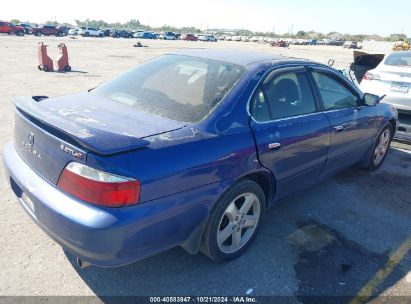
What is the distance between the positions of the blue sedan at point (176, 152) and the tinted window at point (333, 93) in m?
0.02

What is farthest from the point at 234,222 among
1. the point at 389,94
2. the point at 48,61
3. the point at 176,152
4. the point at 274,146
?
the point at 48,61

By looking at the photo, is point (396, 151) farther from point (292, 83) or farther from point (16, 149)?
point (16, 149)

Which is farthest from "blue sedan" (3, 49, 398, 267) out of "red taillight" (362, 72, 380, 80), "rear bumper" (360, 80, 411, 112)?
"red taillight" (362, 72, 380, 80)

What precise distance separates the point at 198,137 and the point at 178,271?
3.75 feet

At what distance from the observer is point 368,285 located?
2.87 m

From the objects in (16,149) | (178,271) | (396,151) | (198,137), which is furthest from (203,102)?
(396,151)

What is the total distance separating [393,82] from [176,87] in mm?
4997

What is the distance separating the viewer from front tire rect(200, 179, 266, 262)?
9.02ft

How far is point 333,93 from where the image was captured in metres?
4.04

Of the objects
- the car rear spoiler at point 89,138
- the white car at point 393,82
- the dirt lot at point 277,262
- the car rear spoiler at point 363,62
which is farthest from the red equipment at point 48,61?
the car rear spoiler at point 89,138

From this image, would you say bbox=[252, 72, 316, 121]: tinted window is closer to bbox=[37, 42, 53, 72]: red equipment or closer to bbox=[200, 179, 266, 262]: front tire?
bbox=[200, 179, 266, 262]: front tire

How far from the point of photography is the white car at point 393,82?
20.7 ft

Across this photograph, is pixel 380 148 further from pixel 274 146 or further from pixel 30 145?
pixel 30 145

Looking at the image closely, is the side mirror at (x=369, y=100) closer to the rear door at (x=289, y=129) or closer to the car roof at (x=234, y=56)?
the rear door at (x=289, y=129)
